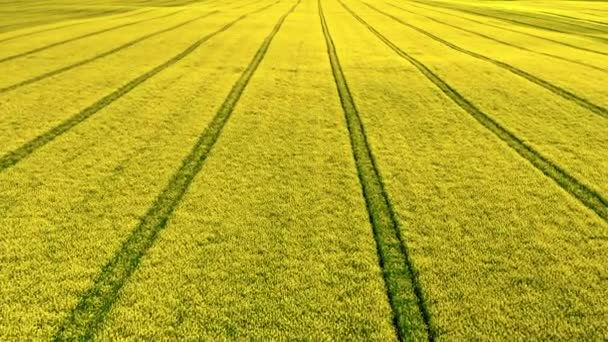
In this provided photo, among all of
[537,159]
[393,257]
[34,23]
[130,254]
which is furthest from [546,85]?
[34,23]

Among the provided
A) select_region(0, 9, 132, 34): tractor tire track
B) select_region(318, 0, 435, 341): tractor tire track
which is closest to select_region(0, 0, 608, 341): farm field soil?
select_region(318, 0, 435, 341): tractor tire track

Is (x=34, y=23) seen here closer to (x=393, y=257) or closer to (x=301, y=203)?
(x=301, y=203)

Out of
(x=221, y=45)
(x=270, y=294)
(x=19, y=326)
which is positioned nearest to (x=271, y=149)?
(x=270, y=294)

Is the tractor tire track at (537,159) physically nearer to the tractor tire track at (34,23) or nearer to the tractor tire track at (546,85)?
the tractor tire track at (546,85)

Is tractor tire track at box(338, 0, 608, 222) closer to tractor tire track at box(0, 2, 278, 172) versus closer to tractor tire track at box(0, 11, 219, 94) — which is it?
tractor tire track at box(0, 2, 278, 172)

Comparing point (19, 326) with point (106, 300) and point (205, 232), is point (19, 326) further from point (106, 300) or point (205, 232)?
point (205, 232)
